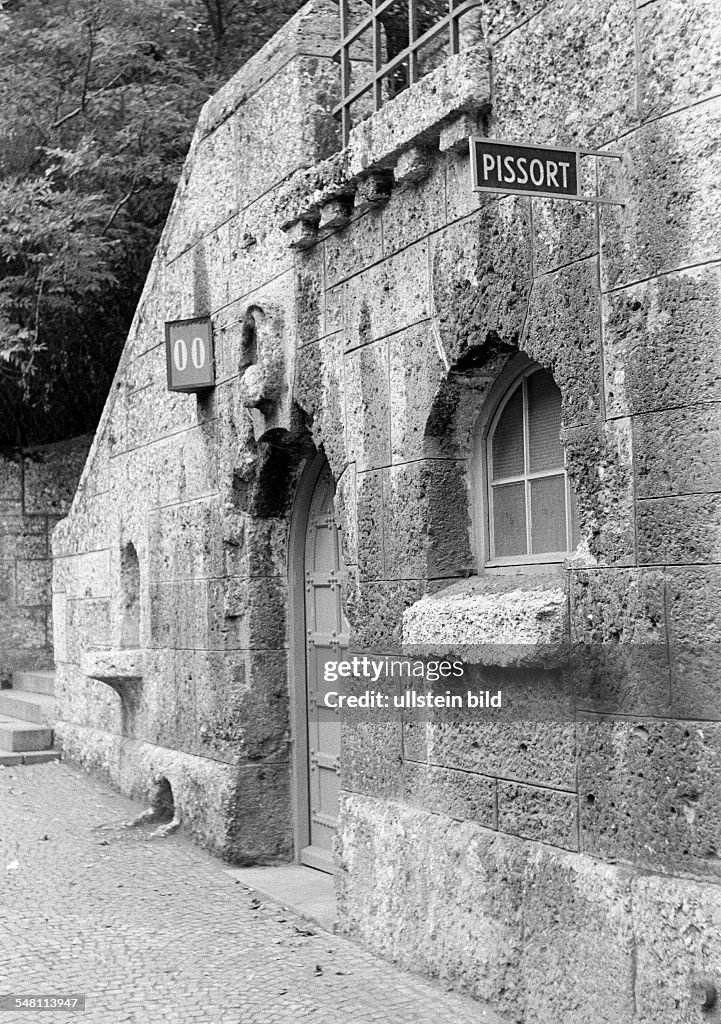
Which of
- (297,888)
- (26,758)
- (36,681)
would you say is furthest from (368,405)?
(36,681)

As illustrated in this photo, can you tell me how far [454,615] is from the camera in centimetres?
493

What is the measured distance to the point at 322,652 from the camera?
7152 millimetres

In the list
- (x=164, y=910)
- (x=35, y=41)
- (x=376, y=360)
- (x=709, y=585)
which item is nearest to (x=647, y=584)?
(x=709, y=585)

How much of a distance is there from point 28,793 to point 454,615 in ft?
18.4

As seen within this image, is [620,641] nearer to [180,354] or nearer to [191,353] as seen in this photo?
[191,353]

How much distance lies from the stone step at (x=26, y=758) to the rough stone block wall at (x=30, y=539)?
10.1 feet

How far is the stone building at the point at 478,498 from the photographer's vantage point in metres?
3.97

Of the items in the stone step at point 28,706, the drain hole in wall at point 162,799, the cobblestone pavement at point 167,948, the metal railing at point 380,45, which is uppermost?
the metal railing at point 380,45

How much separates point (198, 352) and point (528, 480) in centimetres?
327

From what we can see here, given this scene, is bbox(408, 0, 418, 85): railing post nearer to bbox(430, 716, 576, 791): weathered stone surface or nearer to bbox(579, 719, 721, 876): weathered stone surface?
bbox(430, 716, 576, 791): weathered stone surface

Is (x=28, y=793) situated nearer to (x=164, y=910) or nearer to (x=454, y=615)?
(x=164, y=910)

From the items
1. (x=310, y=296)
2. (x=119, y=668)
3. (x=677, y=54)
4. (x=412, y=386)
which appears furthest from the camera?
(x=119, y=668)

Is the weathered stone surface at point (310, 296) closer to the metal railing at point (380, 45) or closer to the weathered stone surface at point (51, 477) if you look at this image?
the metal railing at point (380, 45)

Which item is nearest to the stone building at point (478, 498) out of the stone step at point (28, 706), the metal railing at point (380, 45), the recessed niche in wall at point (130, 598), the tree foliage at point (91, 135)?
the metal railing at point (380, 45)
